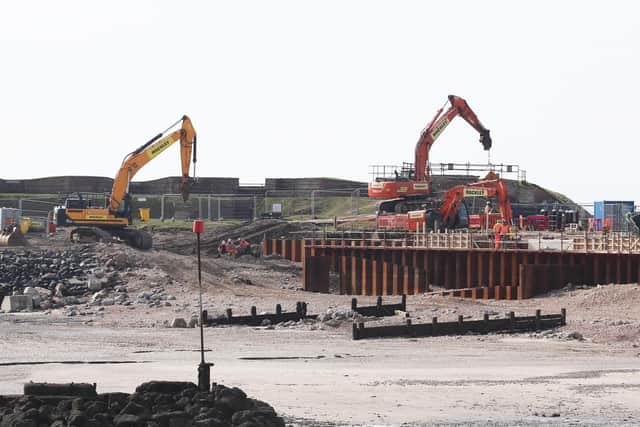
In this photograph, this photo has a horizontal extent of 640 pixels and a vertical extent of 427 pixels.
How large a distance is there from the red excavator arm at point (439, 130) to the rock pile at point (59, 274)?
1950 centimetres

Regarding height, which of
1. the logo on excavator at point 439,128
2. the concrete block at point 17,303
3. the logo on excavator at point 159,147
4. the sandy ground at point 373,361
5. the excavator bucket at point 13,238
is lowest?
the sandy ground at point 373,361

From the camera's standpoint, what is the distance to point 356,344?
112ft

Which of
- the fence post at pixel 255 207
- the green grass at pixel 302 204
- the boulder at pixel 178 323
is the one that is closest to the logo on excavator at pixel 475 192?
the boulder at pixel 178 323

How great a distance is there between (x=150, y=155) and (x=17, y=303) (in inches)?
808

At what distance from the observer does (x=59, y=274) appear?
2035 inches

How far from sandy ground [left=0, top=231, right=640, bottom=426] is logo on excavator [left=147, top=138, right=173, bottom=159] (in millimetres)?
17503

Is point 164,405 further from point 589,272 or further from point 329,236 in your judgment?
point 329,236

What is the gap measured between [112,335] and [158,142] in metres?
28.7

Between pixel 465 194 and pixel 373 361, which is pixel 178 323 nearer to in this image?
pixel 373 361

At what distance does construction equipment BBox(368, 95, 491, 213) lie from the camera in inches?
2653

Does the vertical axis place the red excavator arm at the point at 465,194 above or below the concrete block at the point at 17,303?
above

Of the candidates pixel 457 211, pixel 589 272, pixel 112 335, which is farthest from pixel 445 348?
pixel 457 211

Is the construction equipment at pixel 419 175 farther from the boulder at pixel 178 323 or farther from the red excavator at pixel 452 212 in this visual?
the boulder at pixel 178 323

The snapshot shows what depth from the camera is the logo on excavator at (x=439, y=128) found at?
69.2m
